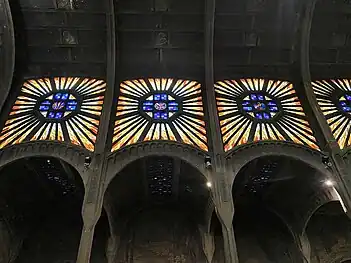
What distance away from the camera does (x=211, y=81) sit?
1501 cm

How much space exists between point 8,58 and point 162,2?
22.5 feet

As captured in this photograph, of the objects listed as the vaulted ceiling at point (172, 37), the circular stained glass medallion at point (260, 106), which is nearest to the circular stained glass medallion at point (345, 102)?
the vaulted ceiling at point (172, 37)

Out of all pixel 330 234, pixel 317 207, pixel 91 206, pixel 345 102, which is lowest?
pixel 91 206

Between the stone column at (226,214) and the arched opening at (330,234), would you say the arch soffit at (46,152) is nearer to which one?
the stone column at (226,214)

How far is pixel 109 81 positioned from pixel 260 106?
6349 mm

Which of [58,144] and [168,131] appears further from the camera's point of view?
[168,131]

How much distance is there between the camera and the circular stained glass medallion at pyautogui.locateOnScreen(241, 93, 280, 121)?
A: 14.1 meters

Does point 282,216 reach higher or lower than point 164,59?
lower

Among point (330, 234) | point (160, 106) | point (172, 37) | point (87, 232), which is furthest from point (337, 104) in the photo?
point (87, 232)

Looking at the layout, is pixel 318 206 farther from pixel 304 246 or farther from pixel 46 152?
pixel 46 152

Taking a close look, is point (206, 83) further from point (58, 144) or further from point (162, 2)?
point (58, 144)

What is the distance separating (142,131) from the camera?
13219 mm

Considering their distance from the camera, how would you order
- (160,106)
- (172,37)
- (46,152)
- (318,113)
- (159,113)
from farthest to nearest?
1. (172,37)
2. (160,106)
3. (159,113)
4. (318,113)
5. (46,152)

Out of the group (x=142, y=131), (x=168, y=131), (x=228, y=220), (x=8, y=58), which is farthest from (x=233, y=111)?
(x=8, y=58)
